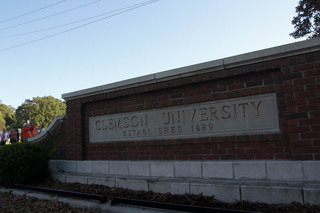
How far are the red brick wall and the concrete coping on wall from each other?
87 millimetres

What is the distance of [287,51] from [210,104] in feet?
5.09

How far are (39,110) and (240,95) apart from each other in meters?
55.0

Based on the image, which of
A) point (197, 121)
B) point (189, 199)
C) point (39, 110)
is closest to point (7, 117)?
point (39, 110)

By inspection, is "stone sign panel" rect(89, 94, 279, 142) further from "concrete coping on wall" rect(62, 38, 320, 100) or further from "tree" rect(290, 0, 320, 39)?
"tree" rect(290, 0, 320, 39)

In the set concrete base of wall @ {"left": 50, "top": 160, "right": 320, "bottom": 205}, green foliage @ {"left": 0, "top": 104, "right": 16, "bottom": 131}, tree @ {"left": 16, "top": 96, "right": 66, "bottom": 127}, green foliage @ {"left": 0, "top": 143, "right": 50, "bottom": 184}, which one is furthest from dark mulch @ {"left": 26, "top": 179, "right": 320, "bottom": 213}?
green foliage @ {"left": 0, "top": 104, "right": 16, "bottom": 131}

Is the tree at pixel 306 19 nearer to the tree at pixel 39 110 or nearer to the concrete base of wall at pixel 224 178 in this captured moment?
the concrete base of wall at pixel 224 178

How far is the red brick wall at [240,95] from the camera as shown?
3713 mm

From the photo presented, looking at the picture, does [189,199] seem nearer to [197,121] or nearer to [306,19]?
[197,121]

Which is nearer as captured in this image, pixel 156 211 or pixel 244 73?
pixel 156 211

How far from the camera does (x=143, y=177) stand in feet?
16.7

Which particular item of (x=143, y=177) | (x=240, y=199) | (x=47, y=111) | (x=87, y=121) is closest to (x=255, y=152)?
(x=240, y=199)

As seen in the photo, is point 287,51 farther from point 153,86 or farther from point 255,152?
point 153,86

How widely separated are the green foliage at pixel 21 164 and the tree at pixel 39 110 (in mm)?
48418

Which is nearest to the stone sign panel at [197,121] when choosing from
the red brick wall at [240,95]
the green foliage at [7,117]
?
the red brick wall at [240,95]
